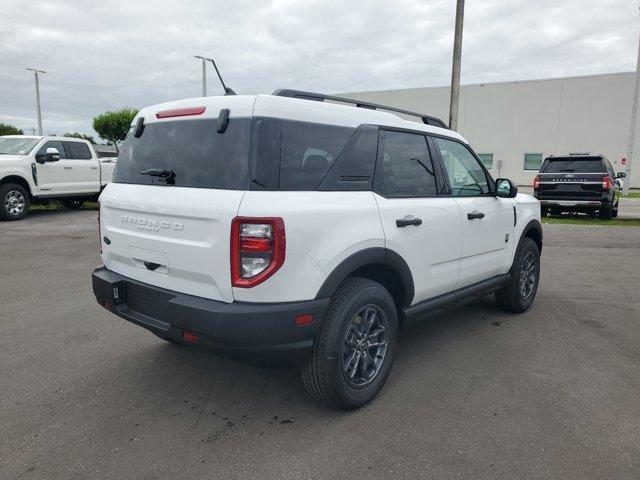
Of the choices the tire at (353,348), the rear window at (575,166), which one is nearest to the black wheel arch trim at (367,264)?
the tire at (353,348)

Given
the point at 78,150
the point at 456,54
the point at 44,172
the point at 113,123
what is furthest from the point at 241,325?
the point at 113,123

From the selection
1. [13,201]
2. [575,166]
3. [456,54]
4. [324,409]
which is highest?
[456,54]

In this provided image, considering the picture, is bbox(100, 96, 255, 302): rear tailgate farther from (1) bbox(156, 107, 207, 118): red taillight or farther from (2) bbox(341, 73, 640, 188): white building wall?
(2) bbox(341, 73, 640, 188): white building wall

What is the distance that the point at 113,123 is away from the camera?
51969mm

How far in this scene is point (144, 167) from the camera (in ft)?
10.2

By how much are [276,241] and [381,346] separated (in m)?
1.22

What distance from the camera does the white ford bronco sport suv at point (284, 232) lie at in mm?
2504

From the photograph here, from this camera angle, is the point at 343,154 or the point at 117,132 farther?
the point at 117,132

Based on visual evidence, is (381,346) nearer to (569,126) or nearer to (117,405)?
(117,405)

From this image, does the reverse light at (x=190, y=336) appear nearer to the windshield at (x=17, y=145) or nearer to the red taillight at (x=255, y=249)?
the red taillight at (x=255, y=249)

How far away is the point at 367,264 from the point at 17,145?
12.4 metres

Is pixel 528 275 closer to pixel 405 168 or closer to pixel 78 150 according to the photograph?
pixel 405 168

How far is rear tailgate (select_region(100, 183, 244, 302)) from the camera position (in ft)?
8.27

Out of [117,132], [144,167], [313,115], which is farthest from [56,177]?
[117,132]
